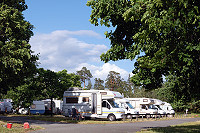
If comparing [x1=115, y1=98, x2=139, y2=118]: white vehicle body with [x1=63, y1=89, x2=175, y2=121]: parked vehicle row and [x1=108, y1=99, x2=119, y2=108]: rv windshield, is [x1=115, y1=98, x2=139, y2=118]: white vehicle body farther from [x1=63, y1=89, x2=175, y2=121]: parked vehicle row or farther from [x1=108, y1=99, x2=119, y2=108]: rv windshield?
[x1=108, y1=99, x2=119, y2=108]: rv windshield

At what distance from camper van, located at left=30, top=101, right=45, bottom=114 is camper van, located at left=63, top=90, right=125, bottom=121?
15912 mm

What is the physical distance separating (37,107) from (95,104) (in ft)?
67.3

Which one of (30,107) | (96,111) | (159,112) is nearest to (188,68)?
(96,111)

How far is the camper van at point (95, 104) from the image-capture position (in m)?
28.8

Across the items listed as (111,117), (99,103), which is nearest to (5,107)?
(99,103)

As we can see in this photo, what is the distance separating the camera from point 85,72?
398 feet

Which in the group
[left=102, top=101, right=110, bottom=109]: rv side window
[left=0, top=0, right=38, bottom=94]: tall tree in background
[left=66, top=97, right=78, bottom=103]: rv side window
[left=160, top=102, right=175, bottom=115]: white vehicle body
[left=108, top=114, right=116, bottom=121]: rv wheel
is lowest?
[left=108, top=114, right=116, bottom=121]: rv wheel

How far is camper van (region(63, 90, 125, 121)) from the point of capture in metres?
28.8

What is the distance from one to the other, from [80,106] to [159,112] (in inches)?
559

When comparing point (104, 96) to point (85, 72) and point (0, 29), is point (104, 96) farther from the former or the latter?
point (85, 72)

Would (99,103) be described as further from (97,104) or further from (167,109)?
(167,109)

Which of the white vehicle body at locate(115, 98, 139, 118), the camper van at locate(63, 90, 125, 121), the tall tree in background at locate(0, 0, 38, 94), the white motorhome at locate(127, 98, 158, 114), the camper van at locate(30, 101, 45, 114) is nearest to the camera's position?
the tall tree in background at locate(0, 0, 38, 94)

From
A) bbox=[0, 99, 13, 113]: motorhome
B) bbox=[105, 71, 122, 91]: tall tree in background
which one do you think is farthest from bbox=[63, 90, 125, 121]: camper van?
bbox=[105, 71, 122, 91]: tall tree in background

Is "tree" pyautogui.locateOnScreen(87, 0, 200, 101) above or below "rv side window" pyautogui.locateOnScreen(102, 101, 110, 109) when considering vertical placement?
above
